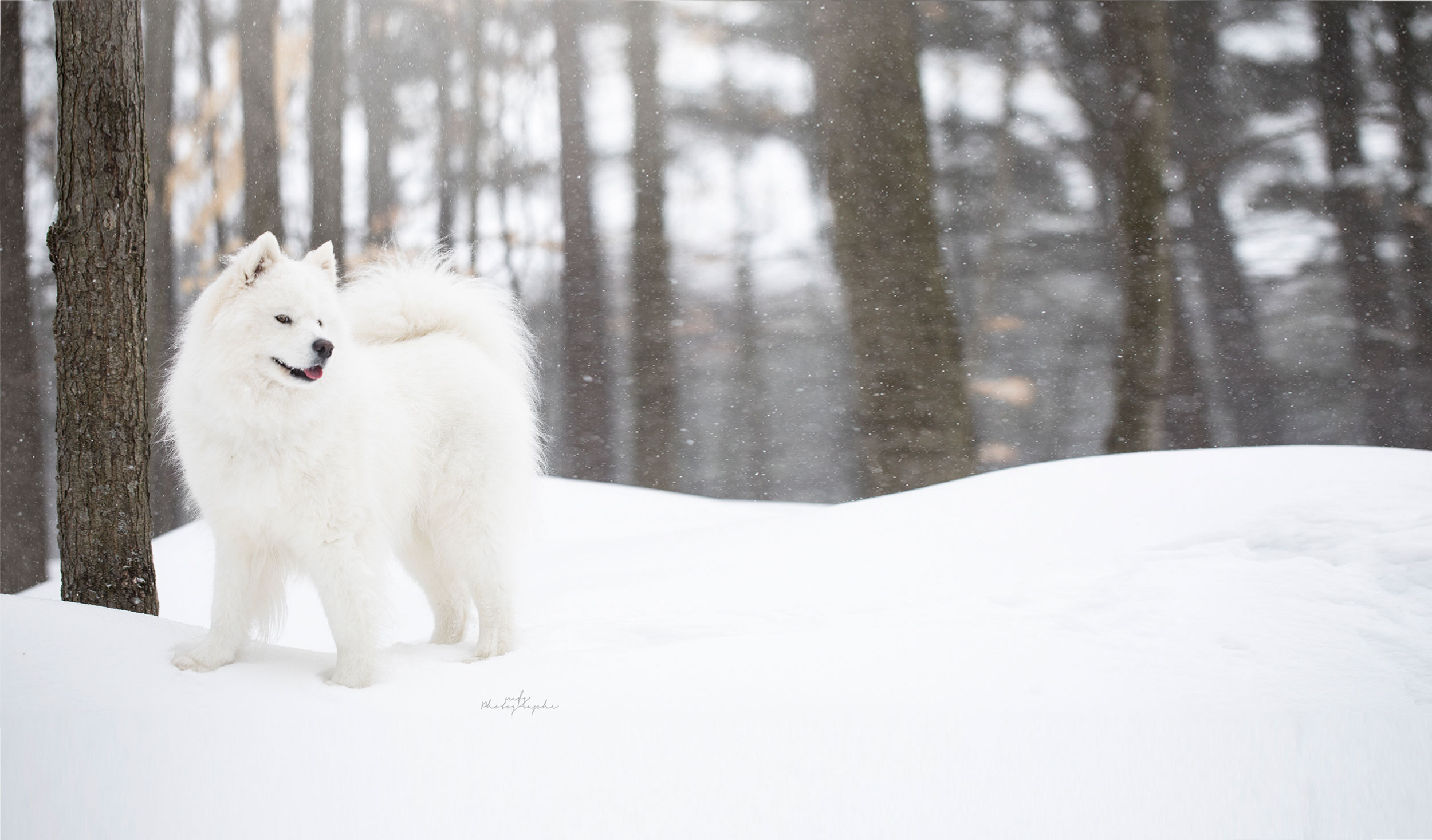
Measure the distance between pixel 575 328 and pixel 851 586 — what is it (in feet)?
13.6

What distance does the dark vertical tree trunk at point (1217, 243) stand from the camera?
600 centimetres

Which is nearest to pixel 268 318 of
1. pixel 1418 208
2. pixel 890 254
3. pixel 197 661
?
pixel 197 661

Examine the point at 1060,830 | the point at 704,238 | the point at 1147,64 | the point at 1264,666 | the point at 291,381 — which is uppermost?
the point at 1147,64

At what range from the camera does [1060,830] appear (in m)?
1.48

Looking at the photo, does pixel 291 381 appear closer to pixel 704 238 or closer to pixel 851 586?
pixel 851 586

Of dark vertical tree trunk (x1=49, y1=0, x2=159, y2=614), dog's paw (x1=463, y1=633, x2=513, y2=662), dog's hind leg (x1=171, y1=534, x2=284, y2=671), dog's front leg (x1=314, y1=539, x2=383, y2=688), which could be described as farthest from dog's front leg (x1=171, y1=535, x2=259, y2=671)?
dark vertical tree trunk (x1=49, y1=0, x2=159, y2=614)

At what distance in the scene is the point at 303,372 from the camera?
1904mm

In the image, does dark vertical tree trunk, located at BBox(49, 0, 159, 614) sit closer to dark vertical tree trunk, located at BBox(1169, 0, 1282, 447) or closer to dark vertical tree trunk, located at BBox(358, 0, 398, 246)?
dark vertical tree trunk, located at BBox(358, 0, 398, 246)

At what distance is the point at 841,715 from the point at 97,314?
8.48ft

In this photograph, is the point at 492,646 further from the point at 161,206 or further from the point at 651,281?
the point at 161,206

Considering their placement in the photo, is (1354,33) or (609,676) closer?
(609,676)

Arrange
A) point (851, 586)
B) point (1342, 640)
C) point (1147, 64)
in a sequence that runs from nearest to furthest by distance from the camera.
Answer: point (1342, 640) < point (851, 586) < point (1147, 64)

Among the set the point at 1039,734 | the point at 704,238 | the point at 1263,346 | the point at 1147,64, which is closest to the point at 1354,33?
the point at 1147,64

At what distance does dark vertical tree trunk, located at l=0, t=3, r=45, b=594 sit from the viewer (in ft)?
19.1
